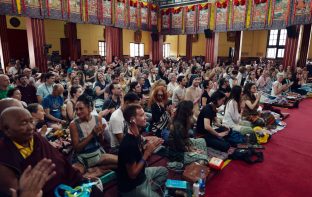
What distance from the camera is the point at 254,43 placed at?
1911 cm

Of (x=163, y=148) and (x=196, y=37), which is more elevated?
(x=196, y=37)

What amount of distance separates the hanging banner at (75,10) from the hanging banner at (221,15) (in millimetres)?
7272

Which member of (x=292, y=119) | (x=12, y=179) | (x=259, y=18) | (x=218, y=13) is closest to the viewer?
(x=12, y=179)

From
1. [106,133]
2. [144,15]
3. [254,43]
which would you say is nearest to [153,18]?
[144,15]

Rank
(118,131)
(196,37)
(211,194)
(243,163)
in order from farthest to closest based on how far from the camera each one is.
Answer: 1. (196,37)
2. (243,163)
3. (118,131)
4. (211,194)

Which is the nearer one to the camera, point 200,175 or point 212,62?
point 200,175

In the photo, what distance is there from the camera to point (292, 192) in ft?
10.2

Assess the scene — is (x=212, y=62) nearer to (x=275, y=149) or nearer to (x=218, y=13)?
(x=218, y=13)

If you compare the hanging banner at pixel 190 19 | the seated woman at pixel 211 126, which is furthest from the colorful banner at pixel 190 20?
the seated woman at pixel 211 126

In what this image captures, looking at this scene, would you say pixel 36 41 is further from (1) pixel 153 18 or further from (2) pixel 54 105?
(1) pixel 153 18

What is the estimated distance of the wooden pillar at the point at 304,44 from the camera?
1062 cm

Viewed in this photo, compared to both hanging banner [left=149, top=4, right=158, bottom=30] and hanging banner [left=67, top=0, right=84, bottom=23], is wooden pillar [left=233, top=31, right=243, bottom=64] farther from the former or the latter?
hanging banner [left=67, top=0, right=84, bottom=23]

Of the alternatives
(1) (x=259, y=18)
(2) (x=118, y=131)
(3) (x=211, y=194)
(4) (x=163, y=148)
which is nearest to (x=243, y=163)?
(3) (x=211, y=194)

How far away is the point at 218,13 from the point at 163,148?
1076 centimetres
